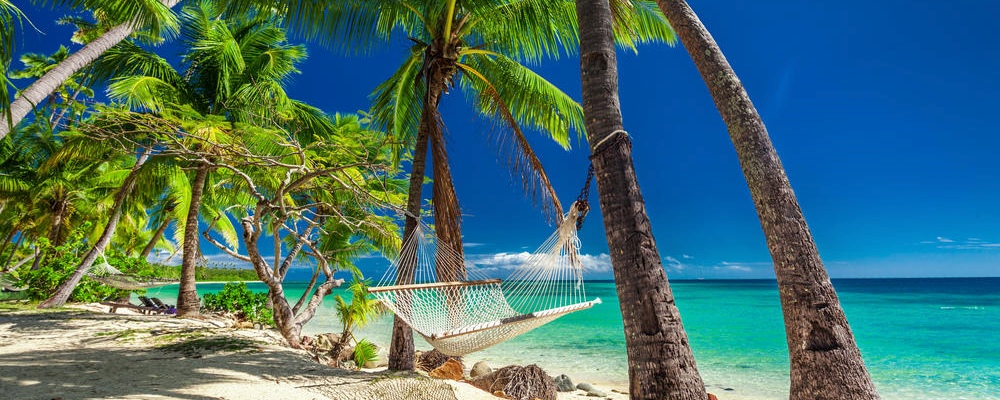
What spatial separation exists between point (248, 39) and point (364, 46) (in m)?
3.52

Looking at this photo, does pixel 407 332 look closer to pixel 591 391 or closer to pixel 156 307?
pixel 591 391

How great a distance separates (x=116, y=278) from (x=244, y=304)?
1438mm

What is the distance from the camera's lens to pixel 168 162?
614cm

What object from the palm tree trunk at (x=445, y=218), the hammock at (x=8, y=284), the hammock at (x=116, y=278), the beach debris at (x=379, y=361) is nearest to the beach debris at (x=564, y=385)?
the beach debris at (x=379, y=361)

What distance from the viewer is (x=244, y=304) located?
6.62 m

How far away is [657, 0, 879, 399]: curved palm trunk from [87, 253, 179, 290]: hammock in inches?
260

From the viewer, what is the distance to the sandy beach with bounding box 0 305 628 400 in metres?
2.56

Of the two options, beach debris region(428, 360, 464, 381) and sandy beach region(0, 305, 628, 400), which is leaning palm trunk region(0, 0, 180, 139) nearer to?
sandy beach region(0, 305, 628, 400)

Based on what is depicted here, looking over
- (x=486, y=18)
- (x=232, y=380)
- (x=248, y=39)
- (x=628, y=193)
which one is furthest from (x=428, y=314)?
(x=248, y=39)

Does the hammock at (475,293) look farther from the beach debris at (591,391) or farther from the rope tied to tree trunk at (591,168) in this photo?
the beach debris at (591,391)

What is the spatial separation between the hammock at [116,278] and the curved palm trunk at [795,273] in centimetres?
660

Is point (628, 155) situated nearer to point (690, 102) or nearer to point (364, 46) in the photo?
point (364, 46)

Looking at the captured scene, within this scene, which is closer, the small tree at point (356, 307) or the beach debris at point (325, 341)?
the small tree at point (356, 307)

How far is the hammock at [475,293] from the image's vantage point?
267 centimetres
